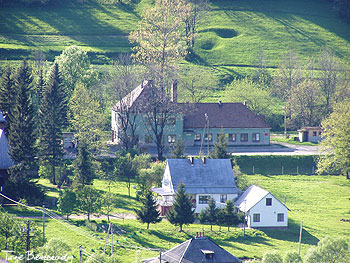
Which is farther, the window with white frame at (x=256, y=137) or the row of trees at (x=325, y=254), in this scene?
the window with white frame at (x=256, y=137)

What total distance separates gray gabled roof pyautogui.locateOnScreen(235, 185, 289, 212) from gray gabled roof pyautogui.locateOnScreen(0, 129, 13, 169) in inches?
967

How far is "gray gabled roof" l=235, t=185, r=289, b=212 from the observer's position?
6329 centimetres

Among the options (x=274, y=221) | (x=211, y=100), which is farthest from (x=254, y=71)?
(x=274, y=221)

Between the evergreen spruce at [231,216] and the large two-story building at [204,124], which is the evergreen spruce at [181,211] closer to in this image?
the evergreen spruce at [231,216]

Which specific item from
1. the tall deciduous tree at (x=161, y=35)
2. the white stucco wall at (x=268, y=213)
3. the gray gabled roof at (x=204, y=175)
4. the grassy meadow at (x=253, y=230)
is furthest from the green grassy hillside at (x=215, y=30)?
the white stucco wall at (x=268, y=213)

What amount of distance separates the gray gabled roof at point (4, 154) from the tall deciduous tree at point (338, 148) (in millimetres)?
38679

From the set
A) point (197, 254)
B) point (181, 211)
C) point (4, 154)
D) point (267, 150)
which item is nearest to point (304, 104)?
point (267, 150)

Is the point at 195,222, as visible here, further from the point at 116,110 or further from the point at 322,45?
the point at 322,45

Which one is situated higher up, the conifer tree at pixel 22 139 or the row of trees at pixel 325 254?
the conifer tree at pixel 22 139

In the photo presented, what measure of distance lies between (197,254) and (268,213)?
56.3 feet

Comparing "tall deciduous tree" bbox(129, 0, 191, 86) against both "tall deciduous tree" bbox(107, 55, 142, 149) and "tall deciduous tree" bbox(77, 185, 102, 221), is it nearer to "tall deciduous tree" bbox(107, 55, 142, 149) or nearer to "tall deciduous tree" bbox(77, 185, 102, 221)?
"tall deciduous tree" bbox(107, 55, 142, 149)

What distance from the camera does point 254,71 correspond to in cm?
12575

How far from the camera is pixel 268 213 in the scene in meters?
63.4

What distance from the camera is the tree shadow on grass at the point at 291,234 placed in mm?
58787
